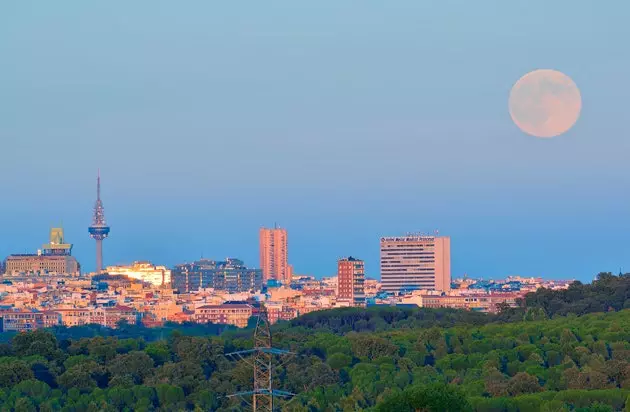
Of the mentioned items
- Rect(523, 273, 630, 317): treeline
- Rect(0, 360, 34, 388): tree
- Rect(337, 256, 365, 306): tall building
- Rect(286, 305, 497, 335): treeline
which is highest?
Rect(337, 256, 365, 306): tall building

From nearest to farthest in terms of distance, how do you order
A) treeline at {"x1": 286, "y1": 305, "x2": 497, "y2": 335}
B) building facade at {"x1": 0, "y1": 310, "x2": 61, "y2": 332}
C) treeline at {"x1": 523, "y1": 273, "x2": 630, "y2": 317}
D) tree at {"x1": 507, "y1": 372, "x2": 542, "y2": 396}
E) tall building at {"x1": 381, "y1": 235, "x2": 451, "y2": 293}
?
tree at {"x1": 507, "y1": 372, "x2": 542, "y2": 396} < treeline at {"x1": 523, "y1": 273, "x2": 630, "y2": 317} < treeline at {"x1": 286, "y1": 305, "x2": 497, "y2": 335} < building facade at {"x1": 0, "y1": 310, "x2": 61, "y2": 332} < tall building at {"x1": 381, "y1": 235, "x2": 451, "y2": 293}

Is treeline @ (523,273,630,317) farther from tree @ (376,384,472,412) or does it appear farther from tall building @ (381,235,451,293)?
tall building @ (381,235,451,293)

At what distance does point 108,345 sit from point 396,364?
9482mm

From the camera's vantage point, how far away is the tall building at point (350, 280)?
6518 inches

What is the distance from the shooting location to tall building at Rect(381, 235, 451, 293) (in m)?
197

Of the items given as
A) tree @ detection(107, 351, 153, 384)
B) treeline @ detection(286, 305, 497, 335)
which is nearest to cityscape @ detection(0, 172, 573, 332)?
treeline @ detection(286, 305, 497, 335)

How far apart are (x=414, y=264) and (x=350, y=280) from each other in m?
33.1

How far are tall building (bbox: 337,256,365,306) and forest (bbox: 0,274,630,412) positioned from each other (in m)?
104

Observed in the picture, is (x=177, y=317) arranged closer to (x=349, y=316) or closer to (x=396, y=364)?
(x=349, y=316)

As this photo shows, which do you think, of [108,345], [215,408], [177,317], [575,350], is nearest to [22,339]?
[108,345]

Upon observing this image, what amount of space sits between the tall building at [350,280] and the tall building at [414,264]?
2500 cm

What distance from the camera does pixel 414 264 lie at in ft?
656

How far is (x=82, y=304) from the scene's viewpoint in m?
165

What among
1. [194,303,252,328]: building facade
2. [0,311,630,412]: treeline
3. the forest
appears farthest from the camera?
[194,303,252,328]: building facade
